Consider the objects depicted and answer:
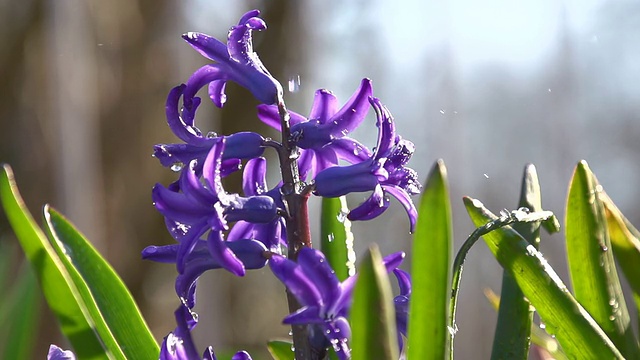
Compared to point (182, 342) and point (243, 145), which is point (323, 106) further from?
point (182, 342)

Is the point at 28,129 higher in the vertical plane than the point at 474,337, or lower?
higher

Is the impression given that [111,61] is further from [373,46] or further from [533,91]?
[533,91]

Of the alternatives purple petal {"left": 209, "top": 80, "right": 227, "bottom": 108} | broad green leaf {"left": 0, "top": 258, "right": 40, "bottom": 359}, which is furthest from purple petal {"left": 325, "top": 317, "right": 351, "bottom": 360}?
broad green leaf {"left": 0, "top": 258, "right": 40, "bottom": 359}

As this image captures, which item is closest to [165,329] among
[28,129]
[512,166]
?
[28,129]

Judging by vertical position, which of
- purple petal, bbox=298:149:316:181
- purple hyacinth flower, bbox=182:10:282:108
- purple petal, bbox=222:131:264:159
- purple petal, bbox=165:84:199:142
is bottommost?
purple petal, bbox=298:149:316:181

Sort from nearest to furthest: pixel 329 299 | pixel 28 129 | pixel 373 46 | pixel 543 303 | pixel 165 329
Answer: pixel 329 299 → pixel 543 303 → pixel 28 129 → pixel 165 329 → pixel 373 46

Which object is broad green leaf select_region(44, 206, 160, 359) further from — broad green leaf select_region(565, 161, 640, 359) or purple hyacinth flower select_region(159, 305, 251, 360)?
broad green leaf select_region(565, 161, 640, 359)
